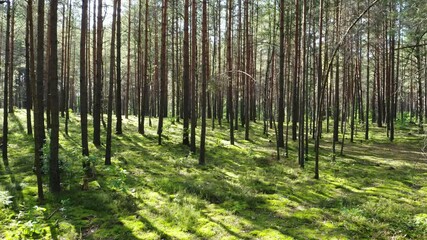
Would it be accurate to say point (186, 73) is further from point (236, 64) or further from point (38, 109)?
point (236, 64)

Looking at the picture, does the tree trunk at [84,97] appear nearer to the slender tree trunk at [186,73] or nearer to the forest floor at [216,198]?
the forest floor at [216,198]

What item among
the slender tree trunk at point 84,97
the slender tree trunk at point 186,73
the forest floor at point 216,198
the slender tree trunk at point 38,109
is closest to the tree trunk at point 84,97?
the slender tree trunk at point 84,97

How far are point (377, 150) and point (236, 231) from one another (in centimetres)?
1532

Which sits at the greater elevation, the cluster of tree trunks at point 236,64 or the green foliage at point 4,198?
the cluster of tree trunks at point 236,64

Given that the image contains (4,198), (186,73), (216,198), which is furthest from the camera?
(186,73)

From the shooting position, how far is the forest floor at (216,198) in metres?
7.46

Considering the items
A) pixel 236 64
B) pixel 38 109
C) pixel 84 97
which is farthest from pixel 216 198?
pixel 236 64

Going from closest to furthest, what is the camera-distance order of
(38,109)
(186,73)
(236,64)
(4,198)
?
1. (4,198)
2. (38,109)
3. (186,73)
4. (236,64)

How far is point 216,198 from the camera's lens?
9.91 metres

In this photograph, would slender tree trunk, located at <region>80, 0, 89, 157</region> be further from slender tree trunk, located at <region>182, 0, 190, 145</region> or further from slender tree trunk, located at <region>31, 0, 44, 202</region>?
slender tree trunk, located at <region>182, 0, 190, 145</region>

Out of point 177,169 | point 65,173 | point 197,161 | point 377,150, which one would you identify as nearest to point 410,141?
point 377,150

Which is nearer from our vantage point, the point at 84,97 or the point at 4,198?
the point at 4,198

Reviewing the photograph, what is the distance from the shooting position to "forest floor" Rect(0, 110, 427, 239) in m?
7.46

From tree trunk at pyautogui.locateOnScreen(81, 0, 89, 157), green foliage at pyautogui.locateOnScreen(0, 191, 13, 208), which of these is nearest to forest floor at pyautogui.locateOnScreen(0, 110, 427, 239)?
green foliage at pyautogui.locateOnScreen(0, 191, 13, 208)
